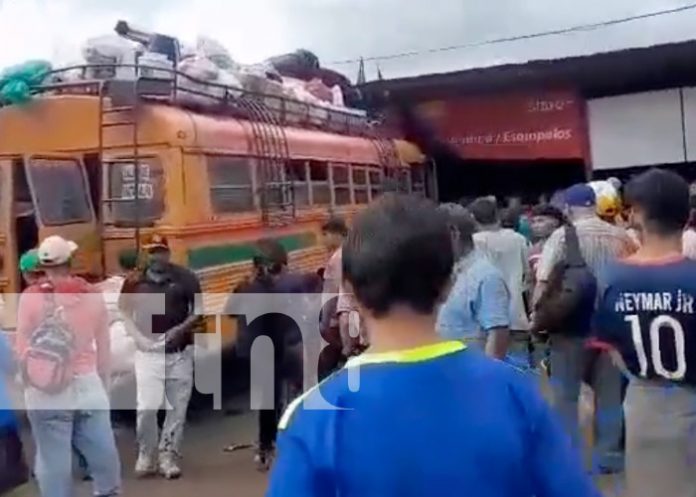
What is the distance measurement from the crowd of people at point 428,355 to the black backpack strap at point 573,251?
0.04 ft

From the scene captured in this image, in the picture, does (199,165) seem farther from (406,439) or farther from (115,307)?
(406,439)

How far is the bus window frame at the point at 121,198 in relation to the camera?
9656 millimetres

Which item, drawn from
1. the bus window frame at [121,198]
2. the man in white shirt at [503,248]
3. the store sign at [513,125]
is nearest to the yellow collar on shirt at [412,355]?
the man in white shirt at [503,248]

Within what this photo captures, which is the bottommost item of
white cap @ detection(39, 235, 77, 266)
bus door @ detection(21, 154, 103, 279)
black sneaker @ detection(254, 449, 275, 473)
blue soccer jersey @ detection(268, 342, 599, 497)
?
black sneaker @ detection(254, 449, 275, 473)

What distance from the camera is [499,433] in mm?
2301

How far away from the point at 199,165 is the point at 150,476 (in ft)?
9.47

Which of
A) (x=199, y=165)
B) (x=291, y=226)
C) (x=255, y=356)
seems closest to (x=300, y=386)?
(x=255, y=356)

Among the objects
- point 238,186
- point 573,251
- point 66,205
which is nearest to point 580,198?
point 573,251

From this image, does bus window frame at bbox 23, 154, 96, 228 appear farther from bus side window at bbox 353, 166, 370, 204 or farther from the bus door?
bus side window at bbox 353, 166, 370, 204

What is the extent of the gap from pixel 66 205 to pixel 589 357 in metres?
5.06

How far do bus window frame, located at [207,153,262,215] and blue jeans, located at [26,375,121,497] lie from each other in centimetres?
434

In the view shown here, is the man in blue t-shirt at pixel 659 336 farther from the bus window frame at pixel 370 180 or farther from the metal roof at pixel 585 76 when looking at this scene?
the metal roof at pixel 585 76

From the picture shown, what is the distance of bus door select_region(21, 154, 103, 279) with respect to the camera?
9719mm

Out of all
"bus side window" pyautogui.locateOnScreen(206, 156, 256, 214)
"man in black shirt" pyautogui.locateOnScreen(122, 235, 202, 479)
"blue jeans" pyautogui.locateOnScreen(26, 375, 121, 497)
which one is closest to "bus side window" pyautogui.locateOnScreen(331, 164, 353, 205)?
"bus side window" pyautogui.locateOnScreen(206, 156, 256, 214)
